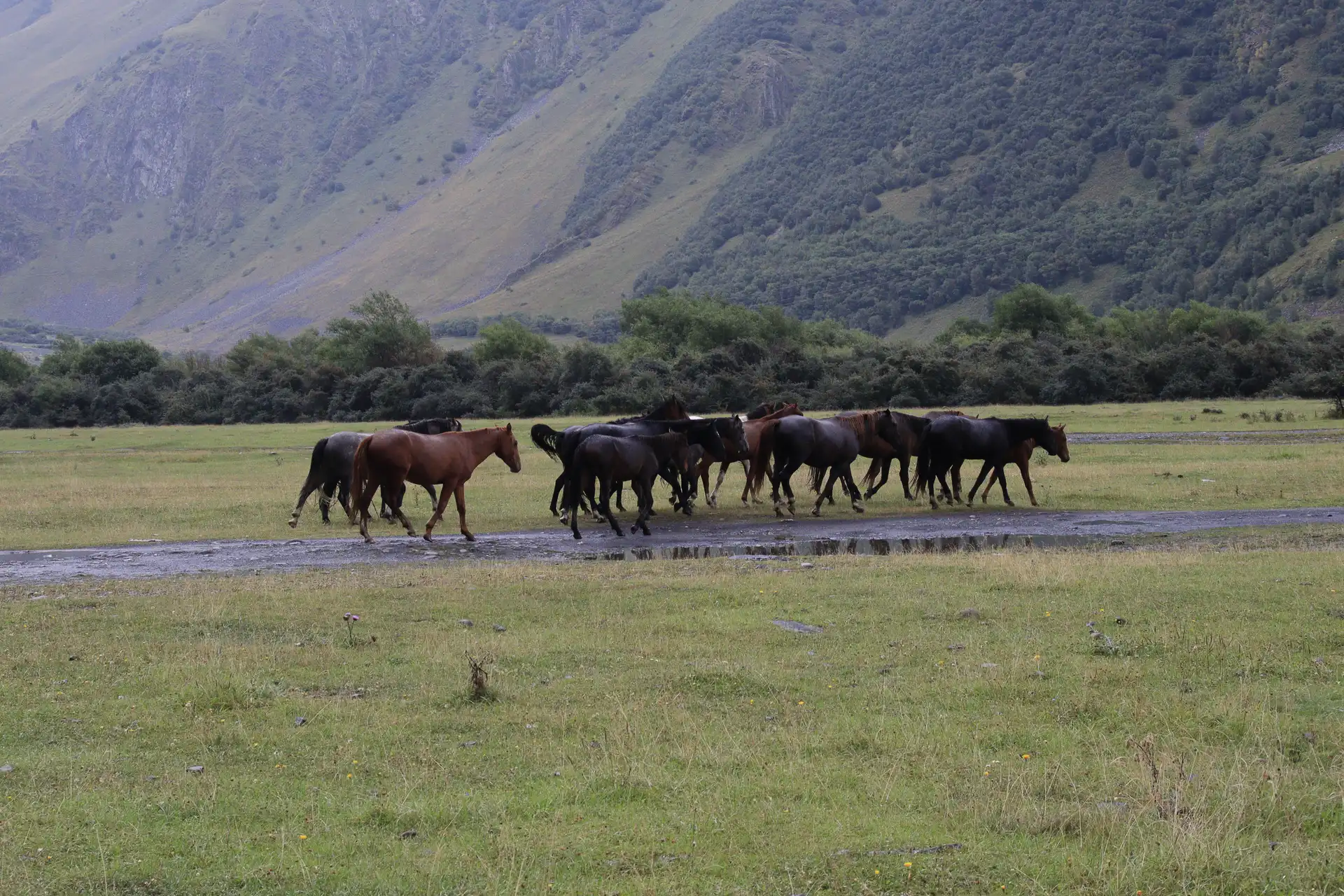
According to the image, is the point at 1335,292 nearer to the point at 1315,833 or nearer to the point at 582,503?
the point at 582,503

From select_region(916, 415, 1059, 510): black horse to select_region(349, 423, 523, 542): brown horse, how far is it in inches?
370

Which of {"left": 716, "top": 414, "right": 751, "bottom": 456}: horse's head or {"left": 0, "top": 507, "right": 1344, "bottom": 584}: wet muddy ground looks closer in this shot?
{"left": 0, "top": 507, "right": 1344, "bottom": 584}: wet muddy ground

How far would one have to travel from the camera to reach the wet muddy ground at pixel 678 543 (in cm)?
1948

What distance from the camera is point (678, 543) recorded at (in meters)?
21.6

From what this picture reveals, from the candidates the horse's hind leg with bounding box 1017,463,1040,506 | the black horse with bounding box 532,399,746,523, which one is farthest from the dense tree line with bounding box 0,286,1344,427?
the black horse with bounding box 532,399,746,523

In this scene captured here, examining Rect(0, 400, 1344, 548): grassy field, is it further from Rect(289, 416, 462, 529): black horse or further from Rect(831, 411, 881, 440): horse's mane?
Rect(831, 411, 881, 440): horse's mane

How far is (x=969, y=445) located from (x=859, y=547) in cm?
703

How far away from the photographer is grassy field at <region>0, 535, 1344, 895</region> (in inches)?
263

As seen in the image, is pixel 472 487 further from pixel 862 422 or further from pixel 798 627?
pixel 798 627

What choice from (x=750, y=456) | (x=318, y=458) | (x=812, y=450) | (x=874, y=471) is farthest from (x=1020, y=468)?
(x=318, y=458)

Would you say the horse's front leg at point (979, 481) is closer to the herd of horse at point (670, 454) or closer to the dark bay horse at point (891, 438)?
the herd of horse at point (670, 454)

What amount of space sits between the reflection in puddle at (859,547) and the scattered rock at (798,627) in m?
5.93

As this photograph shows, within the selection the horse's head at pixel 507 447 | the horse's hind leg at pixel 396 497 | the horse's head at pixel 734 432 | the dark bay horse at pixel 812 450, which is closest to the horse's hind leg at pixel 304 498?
the horse's hind leg at pixel 396 497

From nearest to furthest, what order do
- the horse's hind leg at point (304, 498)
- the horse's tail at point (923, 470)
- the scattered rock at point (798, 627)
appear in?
1. the scattered rock at point (798, 627)
2. the horse's hind leg at point (304, 498)
3. the horse's tail at point (923, 470)
